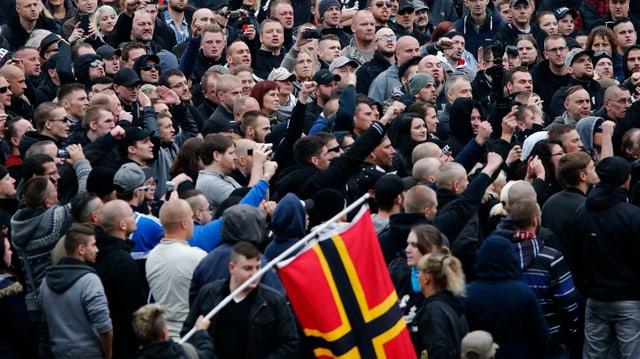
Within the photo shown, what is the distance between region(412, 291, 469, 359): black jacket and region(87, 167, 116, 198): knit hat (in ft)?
9.68

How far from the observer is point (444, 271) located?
29.1 ft

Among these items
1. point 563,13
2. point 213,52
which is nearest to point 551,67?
point 563,13

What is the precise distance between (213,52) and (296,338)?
8561 mm

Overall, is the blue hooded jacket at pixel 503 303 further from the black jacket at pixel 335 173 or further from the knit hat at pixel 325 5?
the knit hat at pixel 325 5

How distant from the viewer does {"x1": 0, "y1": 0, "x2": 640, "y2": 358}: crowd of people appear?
932 centimetres

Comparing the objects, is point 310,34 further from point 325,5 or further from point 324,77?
point 324,77

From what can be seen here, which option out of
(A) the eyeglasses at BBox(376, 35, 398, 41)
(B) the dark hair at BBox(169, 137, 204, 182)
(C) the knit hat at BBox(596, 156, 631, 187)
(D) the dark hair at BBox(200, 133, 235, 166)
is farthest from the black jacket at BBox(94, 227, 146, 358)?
(A) the eyeglasses at BBox(376, 35, 398, 41)

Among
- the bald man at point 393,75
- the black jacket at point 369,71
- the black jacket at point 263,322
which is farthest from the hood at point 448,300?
the black jacket at point 369,71

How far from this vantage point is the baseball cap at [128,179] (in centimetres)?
1077

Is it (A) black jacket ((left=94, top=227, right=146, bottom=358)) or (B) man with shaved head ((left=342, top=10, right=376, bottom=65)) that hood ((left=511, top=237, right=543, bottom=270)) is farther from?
(B) man with shaved head ((left=342, top=10, right=376, bottom=65))

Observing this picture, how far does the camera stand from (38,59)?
15.7 m

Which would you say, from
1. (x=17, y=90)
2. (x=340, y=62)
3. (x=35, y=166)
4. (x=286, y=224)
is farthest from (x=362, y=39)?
(x=286, y=224)

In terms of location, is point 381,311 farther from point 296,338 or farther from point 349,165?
point 349,165

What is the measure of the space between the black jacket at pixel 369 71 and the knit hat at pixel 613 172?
588 cm
